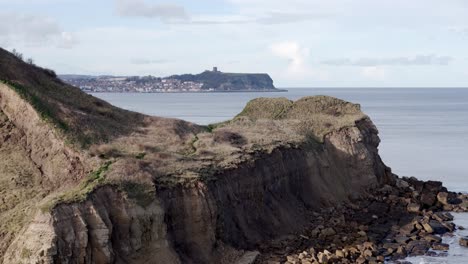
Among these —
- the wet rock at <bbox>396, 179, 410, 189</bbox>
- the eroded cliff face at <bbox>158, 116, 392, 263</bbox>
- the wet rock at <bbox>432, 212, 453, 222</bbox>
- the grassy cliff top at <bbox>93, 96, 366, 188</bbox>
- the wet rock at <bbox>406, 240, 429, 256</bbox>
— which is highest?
the grassy cliff top at <bbox>93, 96, 366, 188</bbox>

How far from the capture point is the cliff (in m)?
33.6

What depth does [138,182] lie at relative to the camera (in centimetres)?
3756

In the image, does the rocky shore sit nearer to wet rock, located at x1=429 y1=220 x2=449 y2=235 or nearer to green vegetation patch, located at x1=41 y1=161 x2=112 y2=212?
wet rock, located at x1=429 y1=220 x2=449 y2=235

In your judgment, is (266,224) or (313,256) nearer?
(313,256)

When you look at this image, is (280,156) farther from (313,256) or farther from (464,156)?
(464,156)

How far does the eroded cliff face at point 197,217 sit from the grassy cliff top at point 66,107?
7.29 m

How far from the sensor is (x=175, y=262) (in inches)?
1433

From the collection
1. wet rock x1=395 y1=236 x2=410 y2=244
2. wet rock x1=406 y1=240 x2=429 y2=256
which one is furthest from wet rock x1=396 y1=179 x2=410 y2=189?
wet rock x1=406 y1=240 x2=429 y2=256

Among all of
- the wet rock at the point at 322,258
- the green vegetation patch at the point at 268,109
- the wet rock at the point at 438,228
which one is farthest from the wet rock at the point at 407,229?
the green vegetation patch at the point at 268,109

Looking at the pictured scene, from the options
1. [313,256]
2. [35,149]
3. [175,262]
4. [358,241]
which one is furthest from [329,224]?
[35,149]

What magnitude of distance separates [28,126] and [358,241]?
22.0m

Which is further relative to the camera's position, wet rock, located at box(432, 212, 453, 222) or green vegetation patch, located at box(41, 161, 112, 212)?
wet rock, located at box(432, 212, 453, 222)

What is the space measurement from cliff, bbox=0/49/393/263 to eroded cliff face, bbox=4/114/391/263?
62 millimetres

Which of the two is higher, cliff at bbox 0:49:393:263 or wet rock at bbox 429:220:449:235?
cliff at bbox 0:49:393:263
